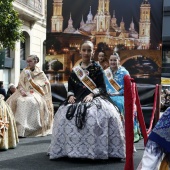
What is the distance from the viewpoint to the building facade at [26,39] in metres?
23.0

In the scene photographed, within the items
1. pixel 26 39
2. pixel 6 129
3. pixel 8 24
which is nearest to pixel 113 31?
pixel 8 24

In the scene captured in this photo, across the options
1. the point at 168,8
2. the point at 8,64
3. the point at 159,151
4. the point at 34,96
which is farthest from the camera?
the point at 168,8

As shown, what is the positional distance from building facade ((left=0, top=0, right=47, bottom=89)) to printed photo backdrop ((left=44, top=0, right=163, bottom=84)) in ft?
36.0

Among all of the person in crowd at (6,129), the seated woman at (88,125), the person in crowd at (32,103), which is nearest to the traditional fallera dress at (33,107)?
the person in crowd at (32,103)

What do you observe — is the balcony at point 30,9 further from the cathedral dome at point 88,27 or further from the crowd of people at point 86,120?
the crowd of people at point 86,120

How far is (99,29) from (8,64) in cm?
1280

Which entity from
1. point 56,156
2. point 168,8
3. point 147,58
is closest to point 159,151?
point 56,156

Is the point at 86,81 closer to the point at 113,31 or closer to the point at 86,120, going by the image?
the point at 86,120

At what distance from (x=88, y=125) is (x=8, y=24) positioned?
22.5ft

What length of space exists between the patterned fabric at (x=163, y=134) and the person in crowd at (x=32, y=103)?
18.0 ft

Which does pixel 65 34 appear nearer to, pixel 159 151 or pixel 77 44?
pixel 77 44

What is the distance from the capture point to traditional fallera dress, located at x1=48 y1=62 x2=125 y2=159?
4.89m

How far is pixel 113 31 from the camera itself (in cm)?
1025

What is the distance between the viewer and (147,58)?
33.4ft
